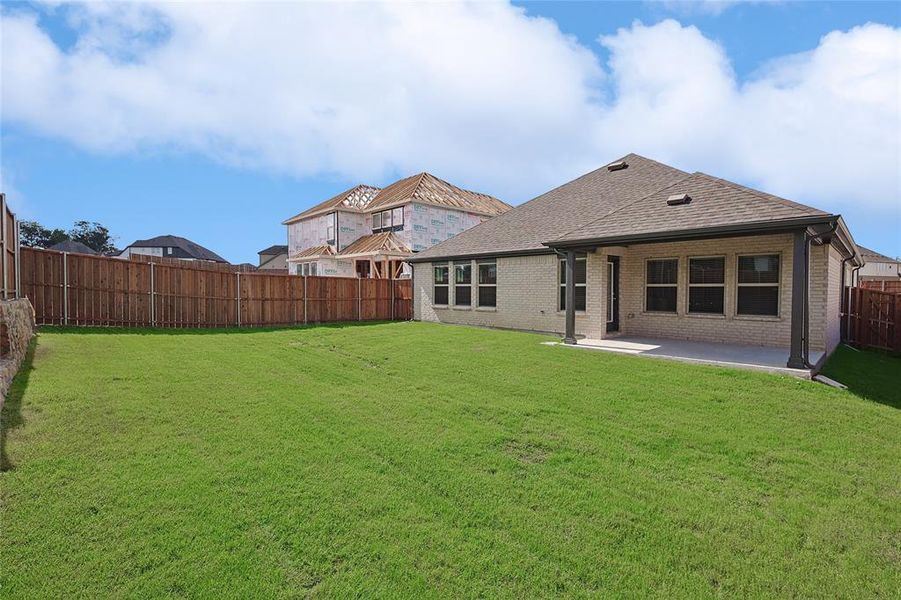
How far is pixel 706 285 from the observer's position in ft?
37.5

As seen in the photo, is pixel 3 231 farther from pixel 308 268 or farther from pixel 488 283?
pixel 308 268

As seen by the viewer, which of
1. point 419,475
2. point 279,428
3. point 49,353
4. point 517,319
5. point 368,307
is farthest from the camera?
point 368,307

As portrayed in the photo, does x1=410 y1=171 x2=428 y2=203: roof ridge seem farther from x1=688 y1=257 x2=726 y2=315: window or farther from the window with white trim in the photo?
x1=688 y1=257 x2=726 y2=315: window

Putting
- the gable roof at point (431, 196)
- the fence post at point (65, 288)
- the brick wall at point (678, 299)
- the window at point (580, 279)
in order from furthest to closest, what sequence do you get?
the gable roof at point (431, 196) → the window at point (580, 279) → the fence post at point (65, 288) → the brick wall at point (678, 299)

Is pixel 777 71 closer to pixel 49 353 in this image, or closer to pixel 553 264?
pixel 553 264

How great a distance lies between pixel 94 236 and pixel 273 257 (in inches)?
1053

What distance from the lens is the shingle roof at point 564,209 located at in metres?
14.5

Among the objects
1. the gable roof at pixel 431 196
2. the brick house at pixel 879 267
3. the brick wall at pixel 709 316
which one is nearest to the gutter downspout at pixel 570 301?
the brick wall at pixel 709 316

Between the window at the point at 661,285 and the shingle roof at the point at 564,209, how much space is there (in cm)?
267

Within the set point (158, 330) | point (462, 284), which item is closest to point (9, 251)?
point (158, 330)

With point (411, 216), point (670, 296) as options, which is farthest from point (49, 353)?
point (411, 216)

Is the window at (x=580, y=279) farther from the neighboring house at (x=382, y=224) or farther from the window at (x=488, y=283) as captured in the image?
the neighboring house at (x=382, y=224)

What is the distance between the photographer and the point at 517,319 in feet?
48.2

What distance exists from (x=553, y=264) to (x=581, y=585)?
11525 millimetres
